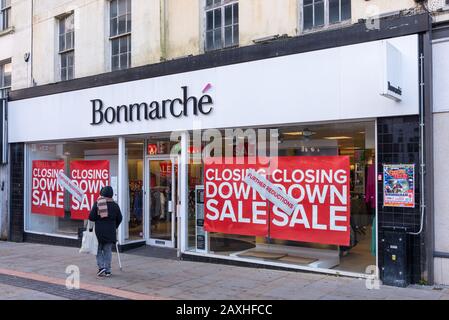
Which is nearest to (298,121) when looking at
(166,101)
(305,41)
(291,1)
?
(305,41)

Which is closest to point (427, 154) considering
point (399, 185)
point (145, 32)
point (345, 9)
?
point (399, 185)

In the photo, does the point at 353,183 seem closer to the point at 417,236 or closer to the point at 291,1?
the point at 417,236

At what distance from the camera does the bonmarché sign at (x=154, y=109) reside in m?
10.0

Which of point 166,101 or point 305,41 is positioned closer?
point 305,41

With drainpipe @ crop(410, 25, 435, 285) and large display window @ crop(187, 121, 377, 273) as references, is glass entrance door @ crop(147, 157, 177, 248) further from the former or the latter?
drainpipe @ crop(410, 25, 435, 285)

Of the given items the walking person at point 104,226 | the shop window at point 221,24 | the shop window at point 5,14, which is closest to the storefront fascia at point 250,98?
the shop window at point 221,24

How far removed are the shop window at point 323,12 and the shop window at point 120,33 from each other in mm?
4669

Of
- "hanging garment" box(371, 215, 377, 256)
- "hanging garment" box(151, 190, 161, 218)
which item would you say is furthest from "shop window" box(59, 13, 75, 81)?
"hanging garment" box(371, 215, 377, 256)

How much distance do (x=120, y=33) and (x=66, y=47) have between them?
7.12 ft

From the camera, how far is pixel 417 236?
7.57 meters

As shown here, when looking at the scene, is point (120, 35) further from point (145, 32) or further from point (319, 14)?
point (319, 14)

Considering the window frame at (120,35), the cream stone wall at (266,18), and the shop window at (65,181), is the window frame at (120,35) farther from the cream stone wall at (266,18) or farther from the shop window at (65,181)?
the cream stone wall at (266,18)

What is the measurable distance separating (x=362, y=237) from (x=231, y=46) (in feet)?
14.8

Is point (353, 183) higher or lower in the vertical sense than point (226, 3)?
lower
